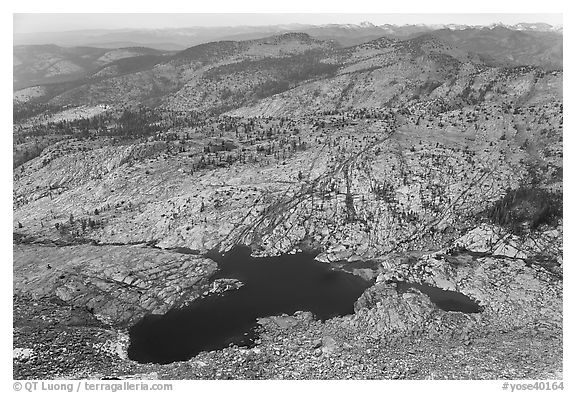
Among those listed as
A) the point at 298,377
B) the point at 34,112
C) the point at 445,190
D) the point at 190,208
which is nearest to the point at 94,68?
the point at 34,112

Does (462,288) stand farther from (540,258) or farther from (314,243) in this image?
(314,243)

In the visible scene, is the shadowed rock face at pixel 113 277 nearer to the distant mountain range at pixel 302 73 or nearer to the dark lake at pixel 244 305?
the dark lake at pixel 244 305

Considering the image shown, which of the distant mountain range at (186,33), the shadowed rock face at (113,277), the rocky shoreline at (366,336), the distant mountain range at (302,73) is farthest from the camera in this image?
→ the distant mountain range at (302,73)

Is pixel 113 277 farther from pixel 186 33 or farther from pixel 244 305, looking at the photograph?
pixel 186 33

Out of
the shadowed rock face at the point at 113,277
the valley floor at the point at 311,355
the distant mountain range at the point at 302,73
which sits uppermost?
the distant mountain range at the point at 302,73

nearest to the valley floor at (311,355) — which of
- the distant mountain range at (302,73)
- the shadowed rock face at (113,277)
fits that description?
the shadowed rock face at (113,277)

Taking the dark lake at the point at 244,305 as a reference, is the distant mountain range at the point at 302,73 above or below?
above

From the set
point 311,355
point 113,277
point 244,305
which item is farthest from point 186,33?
point 311,355
